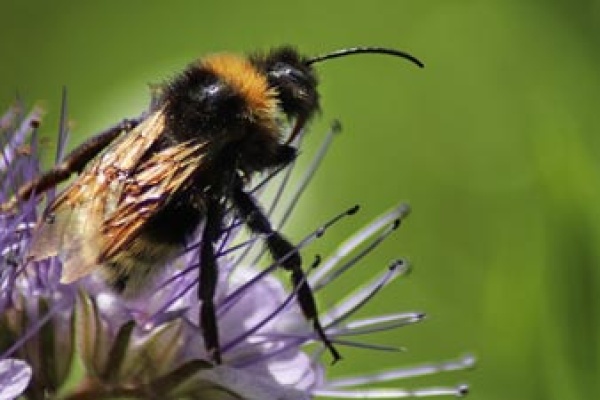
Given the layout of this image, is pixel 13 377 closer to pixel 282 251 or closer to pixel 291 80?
pixel 282 251

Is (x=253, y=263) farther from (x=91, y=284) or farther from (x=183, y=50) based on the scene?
(x=183, y=50)

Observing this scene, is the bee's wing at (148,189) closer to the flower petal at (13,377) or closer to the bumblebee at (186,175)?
the bumblebee at (186,175)

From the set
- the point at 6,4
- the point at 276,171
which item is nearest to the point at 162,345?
the point at 276,171

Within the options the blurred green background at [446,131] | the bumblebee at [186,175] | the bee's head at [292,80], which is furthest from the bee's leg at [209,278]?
the blurred green background at [446,131]

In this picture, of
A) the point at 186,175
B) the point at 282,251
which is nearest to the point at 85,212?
the point at 186,175

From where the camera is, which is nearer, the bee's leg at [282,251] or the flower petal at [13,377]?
the flower petal at [13,377]

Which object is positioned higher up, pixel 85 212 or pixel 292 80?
pixel 292 80

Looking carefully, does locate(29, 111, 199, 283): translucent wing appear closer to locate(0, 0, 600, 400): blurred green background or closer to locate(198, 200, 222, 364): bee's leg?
locate(198, 200, 222, 364): bee's leg
